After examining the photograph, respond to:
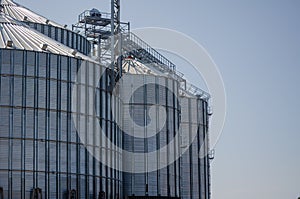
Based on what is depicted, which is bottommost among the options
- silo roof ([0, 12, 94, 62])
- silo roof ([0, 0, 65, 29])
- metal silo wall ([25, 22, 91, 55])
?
silo roof ([0, 12, 94, 62])

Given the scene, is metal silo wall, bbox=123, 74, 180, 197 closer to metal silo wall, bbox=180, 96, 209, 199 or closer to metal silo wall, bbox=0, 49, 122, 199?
metal silo wall, bbox=180, 96, 209, 199

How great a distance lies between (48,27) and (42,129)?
28.3 meters

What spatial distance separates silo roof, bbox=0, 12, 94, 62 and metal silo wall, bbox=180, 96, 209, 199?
1165 inches

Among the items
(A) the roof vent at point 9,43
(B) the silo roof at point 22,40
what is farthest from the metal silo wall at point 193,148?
(A) the roof vent at point 9,43

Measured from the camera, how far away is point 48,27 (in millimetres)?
93000

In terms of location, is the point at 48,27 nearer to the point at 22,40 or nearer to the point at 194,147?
the point at 22,40

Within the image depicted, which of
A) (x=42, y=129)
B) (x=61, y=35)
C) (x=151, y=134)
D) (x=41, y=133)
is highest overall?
(x=61, y=35)

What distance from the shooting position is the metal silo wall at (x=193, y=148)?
3885 inches

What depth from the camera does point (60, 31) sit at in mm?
93438

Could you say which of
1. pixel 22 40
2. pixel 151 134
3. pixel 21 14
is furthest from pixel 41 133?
pixel 21 14

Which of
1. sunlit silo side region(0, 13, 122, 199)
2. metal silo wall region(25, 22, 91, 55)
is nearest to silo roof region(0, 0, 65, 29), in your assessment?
metal silo wall region(25, 22, 91, 55)

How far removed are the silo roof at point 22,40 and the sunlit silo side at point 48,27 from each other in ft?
43.5

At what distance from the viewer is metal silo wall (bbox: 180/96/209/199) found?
98.7m

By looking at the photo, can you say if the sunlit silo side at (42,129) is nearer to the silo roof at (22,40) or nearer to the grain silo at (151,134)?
the silo roof at (22,40)
